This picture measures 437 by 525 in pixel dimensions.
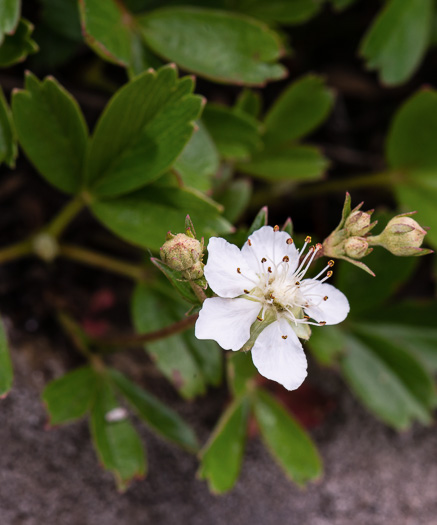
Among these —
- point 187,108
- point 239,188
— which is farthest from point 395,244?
point 239,188

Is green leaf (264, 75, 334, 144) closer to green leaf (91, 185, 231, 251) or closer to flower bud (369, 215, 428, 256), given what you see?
green leaf (91, 185, 231, 251)

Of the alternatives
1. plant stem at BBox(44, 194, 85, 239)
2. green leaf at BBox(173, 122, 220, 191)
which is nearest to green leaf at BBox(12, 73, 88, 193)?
plant stem at BBox(44, 194, 85, 239)

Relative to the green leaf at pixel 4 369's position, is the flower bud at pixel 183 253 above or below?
above

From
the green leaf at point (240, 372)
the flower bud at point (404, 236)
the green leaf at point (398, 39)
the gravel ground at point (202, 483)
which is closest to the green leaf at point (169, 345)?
the green leaf at point (240, 372)

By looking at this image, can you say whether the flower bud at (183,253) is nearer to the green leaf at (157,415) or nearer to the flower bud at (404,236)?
the flower bud at (404,236)

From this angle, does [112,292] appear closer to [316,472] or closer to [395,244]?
[316,472]
